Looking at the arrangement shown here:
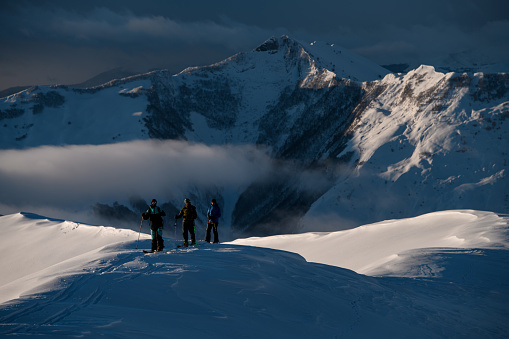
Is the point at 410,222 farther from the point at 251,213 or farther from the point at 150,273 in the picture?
the point at 251,213

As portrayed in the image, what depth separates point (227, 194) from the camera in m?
178

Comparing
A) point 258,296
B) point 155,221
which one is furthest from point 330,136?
point 258,296

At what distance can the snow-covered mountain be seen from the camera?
353 ft

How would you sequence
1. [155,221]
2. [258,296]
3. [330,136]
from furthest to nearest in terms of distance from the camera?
1. [330,136]
2. [155,221]
3. [258,296]

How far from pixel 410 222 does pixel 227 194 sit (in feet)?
450

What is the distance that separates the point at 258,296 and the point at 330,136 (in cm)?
14189

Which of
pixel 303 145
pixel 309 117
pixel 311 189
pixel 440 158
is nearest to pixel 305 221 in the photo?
pixel 311 189

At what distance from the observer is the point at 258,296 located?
1681 centimetres

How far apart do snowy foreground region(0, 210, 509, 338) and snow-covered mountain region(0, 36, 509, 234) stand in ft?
263

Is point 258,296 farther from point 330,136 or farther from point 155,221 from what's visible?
point 330,136

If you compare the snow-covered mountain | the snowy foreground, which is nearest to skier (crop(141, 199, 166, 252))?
the snowy foreground

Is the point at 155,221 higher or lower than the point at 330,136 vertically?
lower

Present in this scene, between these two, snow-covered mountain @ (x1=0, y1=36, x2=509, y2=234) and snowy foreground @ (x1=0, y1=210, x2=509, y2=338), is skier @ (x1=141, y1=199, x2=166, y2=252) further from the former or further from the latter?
snow-covered mountain @ (x1=0, y1=36, x2=509, y2=234)

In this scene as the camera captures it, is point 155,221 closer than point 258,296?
No
